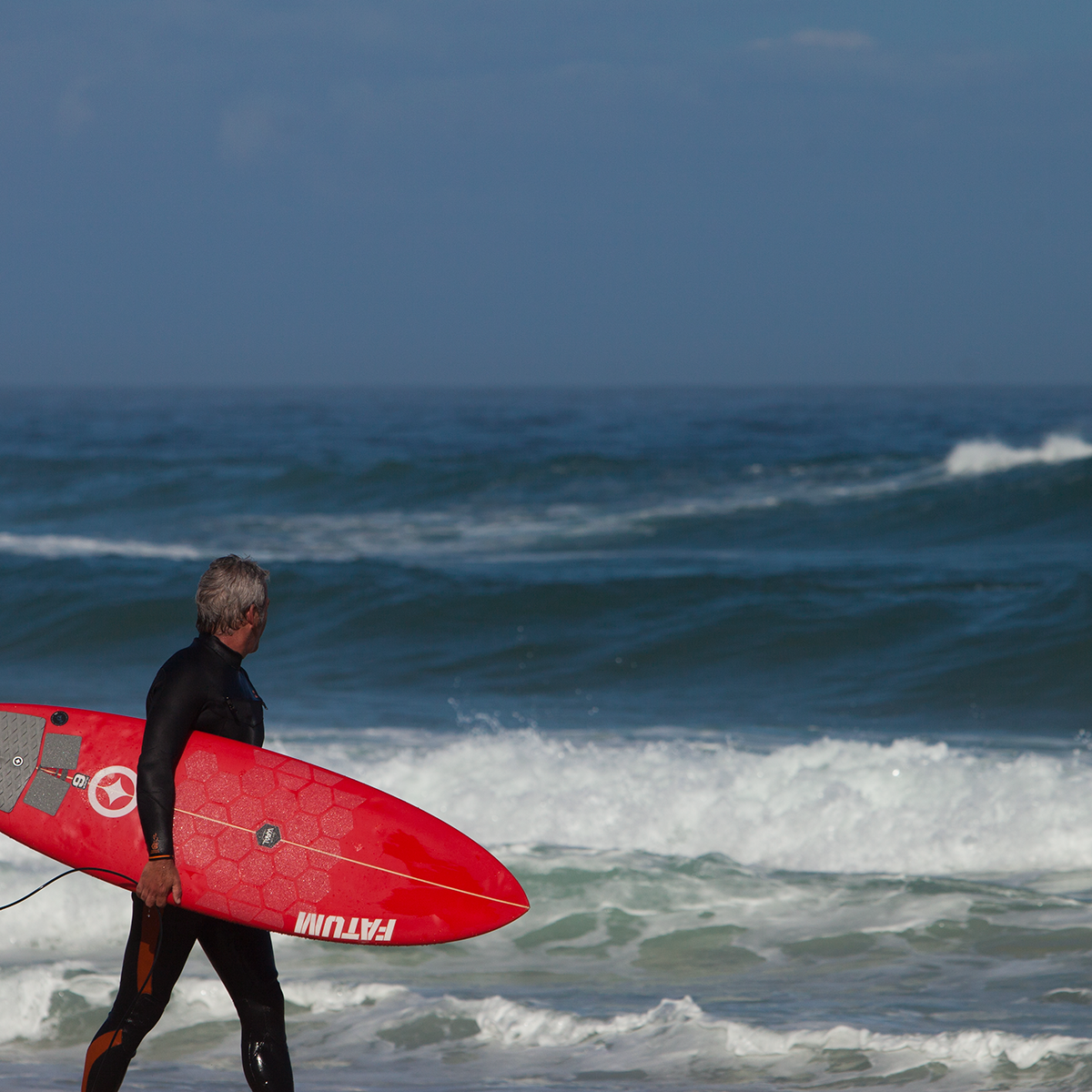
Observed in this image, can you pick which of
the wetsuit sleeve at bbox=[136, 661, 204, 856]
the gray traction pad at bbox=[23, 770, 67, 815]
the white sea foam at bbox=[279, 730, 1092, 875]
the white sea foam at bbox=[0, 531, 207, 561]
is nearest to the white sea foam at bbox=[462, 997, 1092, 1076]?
the gray traction pad at bbox=[23, 770, 67, 815]

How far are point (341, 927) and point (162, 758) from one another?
2.14 feet

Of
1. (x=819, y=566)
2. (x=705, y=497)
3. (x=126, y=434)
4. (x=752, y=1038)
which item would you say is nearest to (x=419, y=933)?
(x=752, y=1038)

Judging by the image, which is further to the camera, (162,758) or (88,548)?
(88,548)

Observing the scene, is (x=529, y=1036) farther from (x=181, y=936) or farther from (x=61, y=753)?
(x=61, y=753)

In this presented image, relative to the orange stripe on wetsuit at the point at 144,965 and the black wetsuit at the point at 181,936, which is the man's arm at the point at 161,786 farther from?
the orange stripe on wetsuit at the point at 144,965

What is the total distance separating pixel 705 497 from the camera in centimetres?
2172

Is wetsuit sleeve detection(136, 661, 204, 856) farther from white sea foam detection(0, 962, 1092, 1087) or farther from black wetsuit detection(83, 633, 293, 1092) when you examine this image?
white sea foam detection(0, 962, 1092, 1087)

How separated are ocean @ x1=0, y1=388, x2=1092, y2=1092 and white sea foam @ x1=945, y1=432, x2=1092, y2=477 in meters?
0.49

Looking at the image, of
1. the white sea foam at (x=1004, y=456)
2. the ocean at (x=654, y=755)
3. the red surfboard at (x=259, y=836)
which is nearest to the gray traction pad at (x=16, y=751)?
the red surfboard at (x=259, y=836)

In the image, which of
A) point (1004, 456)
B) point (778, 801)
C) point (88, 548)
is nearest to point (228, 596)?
point (778, 801)

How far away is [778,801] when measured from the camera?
22.8ft

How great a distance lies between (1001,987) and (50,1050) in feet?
10.6

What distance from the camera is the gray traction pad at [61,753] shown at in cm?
317

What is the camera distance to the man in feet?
8.93
